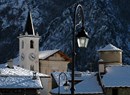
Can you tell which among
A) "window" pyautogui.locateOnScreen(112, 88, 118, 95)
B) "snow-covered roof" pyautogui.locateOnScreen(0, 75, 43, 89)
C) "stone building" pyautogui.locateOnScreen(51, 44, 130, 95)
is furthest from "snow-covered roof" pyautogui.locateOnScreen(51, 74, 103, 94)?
"snow-covered roof" pyautogui.locateOnScreen(0, 75, 43, 89)

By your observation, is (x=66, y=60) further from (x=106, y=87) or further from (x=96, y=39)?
(x=96, y=39)

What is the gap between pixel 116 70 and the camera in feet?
179

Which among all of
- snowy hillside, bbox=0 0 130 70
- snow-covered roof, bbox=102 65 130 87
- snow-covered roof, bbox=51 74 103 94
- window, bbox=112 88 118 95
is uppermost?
snowy hillside, bbox=0 0 130 70

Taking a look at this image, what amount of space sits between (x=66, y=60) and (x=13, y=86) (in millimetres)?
33115

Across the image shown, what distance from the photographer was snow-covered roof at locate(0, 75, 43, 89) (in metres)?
52.1

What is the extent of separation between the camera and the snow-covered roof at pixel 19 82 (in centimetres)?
5206

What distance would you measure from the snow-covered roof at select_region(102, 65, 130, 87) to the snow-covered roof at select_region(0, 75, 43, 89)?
697cm

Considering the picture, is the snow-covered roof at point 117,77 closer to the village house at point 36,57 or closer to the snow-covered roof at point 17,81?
the snow-covered roof at point 17,81

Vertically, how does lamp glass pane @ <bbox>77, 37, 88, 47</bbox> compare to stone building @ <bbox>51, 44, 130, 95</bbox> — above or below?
above

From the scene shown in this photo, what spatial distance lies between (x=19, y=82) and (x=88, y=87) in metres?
7.67

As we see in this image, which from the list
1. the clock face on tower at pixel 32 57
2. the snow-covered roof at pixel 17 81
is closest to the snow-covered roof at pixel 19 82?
the snow-covered roof at pixel 17 81

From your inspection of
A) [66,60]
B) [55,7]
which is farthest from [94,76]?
[55,7]

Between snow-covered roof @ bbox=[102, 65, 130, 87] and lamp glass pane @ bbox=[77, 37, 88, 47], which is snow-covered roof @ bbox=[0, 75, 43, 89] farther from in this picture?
lamp glass pane @ bbox=[77, 37, 88, 47]

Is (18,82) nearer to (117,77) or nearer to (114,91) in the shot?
(114,91)
